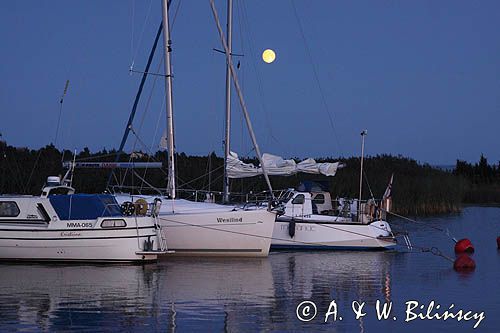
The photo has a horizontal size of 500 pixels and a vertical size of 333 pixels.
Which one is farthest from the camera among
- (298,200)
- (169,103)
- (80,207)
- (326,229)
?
(298,200)

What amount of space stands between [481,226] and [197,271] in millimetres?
26814

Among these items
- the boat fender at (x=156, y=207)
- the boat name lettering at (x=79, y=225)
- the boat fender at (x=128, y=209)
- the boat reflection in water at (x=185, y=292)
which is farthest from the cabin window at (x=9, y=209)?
the boat fender at (x=156, y=207)

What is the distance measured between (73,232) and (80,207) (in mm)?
767

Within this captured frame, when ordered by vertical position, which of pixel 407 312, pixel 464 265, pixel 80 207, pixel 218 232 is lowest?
pixel 407 312

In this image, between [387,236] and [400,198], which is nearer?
[387,236]

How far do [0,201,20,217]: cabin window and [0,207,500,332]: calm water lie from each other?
1.63 m

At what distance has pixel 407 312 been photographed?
62.5 ft

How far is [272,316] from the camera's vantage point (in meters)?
18.3

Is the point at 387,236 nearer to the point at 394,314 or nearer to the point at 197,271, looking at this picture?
the point at 197,271

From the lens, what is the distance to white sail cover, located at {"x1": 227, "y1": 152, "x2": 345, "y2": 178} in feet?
108

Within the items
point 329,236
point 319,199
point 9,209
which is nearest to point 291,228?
point 329,236

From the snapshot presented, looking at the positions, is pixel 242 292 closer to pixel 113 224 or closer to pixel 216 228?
pixel 113 224

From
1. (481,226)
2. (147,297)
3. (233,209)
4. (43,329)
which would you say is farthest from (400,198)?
(43,329)

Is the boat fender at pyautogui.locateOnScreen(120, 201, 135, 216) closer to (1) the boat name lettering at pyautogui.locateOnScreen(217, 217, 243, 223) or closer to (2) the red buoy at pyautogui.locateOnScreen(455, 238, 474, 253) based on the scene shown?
(1) the boat name lettering at pyautogui.locateOnScreen(217, 217, 243, 223)
